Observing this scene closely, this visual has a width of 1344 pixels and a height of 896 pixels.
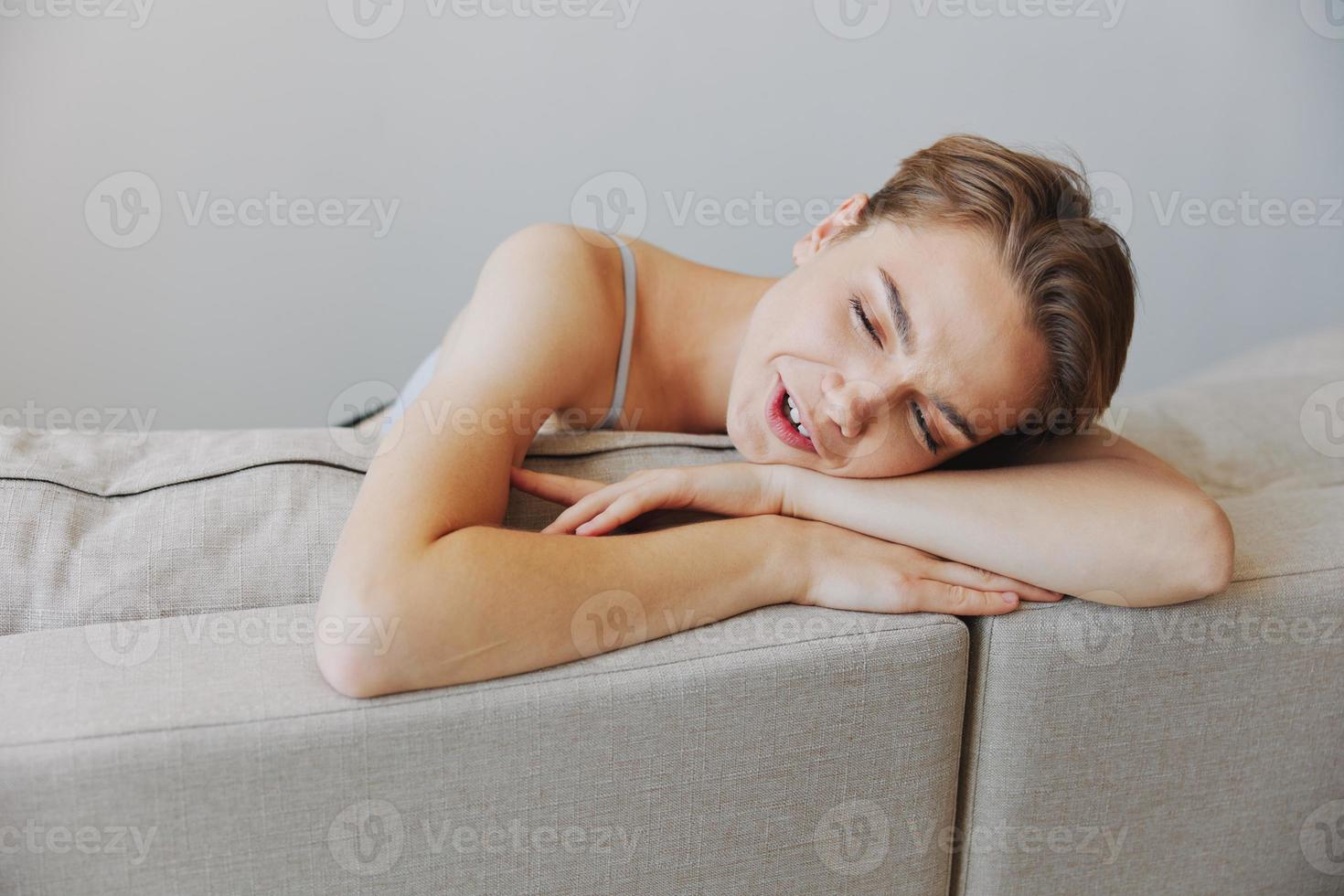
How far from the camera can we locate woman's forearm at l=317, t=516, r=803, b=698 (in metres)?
0.85

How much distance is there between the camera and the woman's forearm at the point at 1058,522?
1.03 metres

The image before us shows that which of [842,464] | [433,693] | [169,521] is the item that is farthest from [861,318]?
[169,521]

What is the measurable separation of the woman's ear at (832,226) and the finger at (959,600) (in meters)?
0.46

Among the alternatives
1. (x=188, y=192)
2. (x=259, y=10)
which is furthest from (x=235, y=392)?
(x=259, y=10)

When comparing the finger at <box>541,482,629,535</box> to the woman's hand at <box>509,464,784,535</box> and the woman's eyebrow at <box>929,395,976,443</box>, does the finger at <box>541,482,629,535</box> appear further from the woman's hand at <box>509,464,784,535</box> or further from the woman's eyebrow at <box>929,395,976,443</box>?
the woman's eyebrow at <box>929,395,976,443</box>

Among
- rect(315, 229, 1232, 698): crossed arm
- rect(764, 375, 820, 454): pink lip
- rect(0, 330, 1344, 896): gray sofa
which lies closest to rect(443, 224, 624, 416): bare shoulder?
rect(315, 229, 1232, 698): crossed arm

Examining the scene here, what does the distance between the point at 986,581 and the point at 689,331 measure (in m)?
0.60

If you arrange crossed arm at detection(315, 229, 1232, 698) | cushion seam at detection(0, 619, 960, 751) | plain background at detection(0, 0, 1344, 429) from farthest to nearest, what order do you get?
1. plain background at detection(0, 0, 1344, 429)
2. crossed arm at detection(315, 229, 1232, 698)
3. cushion seam at detection(0, 619, 960, 751)

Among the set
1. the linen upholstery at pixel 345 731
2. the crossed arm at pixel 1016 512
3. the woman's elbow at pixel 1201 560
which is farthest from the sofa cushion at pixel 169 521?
the woman's elbow at pixel 1201 560

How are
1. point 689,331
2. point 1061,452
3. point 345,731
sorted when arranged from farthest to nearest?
point 689,331
point 1061,452
point 345,731

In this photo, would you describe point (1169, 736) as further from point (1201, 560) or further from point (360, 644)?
point (360, 644)

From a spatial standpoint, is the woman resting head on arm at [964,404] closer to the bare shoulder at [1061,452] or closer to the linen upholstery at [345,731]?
the bare shoulder at [1061,452]

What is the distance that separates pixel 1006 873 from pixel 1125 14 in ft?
7.76

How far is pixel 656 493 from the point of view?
1086 millimetres
